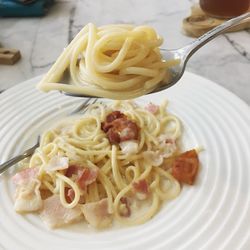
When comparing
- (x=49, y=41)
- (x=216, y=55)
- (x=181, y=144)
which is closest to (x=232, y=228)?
(x=181, y=144)

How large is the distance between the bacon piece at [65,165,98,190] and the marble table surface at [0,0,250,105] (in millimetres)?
635

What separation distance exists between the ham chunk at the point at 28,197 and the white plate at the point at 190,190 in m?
0.02

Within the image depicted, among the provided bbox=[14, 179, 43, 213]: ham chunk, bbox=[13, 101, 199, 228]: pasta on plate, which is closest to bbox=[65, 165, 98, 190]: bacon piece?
bbox=[13, 101, 199, 228]: pasta on plate

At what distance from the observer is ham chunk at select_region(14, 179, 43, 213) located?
1163 mm

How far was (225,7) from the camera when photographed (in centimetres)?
191

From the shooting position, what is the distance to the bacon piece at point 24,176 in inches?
48.8

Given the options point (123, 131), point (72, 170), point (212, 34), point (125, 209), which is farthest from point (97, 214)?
point (212, 34)

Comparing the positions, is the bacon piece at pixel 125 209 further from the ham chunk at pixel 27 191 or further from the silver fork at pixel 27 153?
the silver fork at pixel 27 153

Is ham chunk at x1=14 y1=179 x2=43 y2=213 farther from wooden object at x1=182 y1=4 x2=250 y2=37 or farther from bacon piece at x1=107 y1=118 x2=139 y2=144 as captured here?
wooden object at x1=182 y1=4 x2=250 y2=37

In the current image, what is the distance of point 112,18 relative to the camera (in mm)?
2219

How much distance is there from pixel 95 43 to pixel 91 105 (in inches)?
13.8

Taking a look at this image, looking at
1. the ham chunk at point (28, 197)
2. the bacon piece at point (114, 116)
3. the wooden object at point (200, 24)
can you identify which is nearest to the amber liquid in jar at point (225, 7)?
the wooden object at point (200, 24)

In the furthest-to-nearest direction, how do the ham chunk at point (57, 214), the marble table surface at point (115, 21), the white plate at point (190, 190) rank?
the marble table surface at point (115, 21) → the ham chunk at point (57, 214) → the white plate at point (190, 190)

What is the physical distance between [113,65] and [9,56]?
2.70ft
